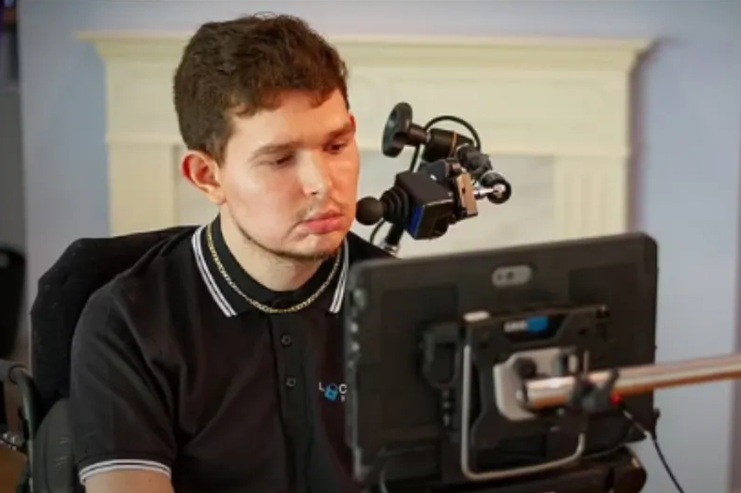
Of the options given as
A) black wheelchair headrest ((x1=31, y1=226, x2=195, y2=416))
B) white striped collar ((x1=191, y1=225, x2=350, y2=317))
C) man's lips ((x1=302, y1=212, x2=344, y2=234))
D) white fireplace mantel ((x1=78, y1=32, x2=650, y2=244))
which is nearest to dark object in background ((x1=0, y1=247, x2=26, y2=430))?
white fireplace mantel ((x1=78, y1=32, x2=650, y2=244))

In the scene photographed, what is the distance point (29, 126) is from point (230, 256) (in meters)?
1.47

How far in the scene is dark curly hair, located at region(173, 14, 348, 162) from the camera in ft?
4.39

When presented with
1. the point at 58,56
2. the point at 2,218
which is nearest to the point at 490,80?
the point at 58,56

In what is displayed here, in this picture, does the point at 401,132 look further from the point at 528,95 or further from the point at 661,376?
the point at 528,95

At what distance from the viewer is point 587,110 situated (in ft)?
7.95

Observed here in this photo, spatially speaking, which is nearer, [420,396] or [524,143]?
[420,396]

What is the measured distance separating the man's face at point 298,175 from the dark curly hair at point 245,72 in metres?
0.02

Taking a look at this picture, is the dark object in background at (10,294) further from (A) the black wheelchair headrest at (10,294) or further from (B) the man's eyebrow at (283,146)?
(B) the man's eyebrow at (283,146)

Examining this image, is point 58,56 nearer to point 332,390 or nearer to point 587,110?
point 587,110

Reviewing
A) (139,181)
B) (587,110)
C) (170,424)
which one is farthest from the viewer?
(139,181)

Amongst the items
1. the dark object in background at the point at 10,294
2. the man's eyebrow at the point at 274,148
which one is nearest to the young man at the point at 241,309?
the man's eyebrow at the point at 274,148

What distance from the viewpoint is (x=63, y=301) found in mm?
1536

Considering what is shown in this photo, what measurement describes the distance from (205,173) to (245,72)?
16 centimetres

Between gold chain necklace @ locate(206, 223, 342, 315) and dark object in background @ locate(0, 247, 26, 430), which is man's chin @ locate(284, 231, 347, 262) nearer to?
gold chain necklace @ locate(206, 223, 342, 315)
